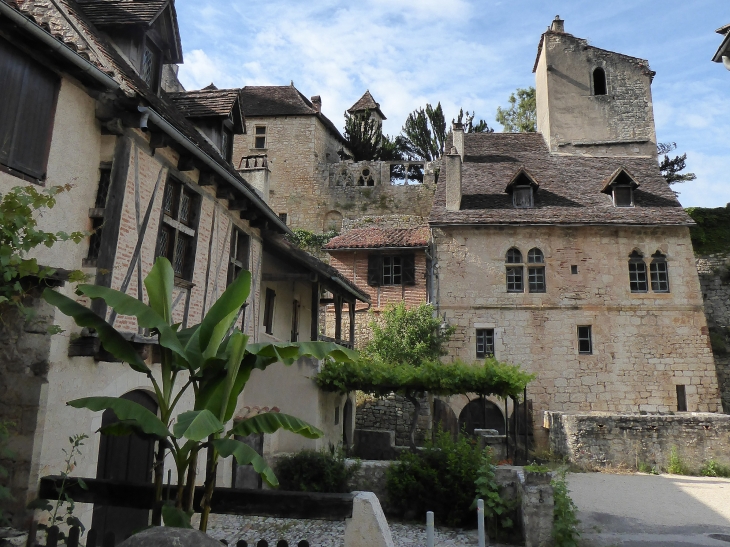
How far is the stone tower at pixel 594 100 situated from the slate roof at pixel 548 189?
0.89m

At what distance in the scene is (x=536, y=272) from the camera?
1983 centimetres

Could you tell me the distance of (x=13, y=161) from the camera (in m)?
5.62

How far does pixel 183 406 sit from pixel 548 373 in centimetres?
1366

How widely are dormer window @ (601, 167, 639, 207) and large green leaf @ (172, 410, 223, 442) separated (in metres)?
19.1

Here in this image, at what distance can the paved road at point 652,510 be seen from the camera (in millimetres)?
9047

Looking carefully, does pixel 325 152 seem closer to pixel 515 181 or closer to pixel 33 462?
pixel 515 181

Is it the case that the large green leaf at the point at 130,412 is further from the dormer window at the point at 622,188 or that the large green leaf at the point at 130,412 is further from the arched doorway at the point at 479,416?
the dormer window at the point at 622,188

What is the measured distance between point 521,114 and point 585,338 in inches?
792

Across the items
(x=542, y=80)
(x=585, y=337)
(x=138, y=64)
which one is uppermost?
(x=542, y=80)

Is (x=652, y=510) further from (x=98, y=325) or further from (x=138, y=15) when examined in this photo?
(x=138, y=15)

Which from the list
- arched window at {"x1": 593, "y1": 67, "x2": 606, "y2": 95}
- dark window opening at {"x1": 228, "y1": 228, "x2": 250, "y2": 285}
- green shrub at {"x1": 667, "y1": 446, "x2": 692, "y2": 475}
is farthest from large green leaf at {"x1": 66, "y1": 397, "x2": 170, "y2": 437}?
arched window at {"x1": 593, "y1": 67, "x2": 606, "y2": 95}

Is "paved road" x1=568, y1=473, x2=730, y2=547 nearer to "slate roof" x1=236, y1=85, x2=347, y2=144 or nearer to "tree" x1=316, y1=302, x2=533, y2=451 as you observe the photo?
"tree" x1=316, y1=302, x2=533, y2=451

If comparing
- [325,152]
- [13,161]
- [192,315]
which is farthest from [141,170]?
[325,152]

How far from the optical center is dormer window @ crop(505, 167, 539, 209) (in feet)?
67.1
